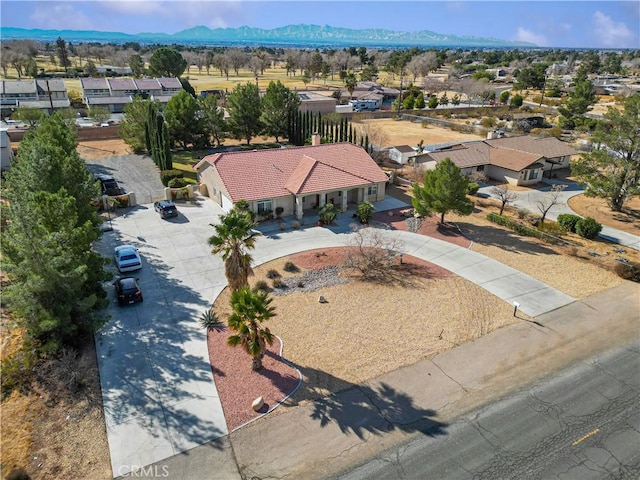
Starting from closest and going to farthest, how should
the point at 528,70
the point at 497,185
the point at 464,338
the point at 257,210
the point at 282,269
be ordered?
the point at 464,338, the point at 282,269, the point at 257,210, the point at 497,185, the point at 528,70

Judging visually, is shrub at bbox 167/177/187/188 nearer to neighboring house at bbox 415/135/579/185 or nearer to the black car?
the black car

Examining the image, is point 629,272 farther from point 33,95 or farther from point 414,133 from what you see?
point 33,95

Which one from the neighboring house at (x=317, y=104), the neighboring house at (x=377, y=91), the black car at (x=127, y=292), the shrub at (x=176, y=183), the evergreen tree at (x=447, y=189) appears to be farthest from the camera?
the neighboring house at (x=377, y=91)

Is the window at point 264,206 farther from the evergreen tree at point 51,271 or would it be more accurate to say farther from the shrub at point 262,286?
the evergreen tree at point 51,271

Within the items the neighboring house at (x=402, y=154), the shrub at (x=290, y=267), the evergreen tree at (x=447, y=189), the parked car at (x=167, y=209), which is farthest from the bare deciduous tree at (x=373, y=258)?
the neighboring house at (x=402, y=154)

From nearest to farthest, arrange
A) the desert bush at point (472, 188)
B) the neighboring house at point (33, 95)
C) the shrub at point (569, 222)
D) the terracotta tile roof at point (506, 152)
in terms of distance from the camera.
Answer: the shrub at point (569, 222) → the desert bush at point (472, 188) → the terracotta tile roof at point (506, 152) → the neighboring house at point (33, 95)

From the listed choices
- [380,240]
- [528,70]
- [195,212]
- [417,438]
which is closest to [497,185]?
[380,240]

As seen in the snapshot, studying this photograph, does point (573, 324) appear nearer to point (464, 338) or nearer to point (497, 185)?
point (464, 338)
